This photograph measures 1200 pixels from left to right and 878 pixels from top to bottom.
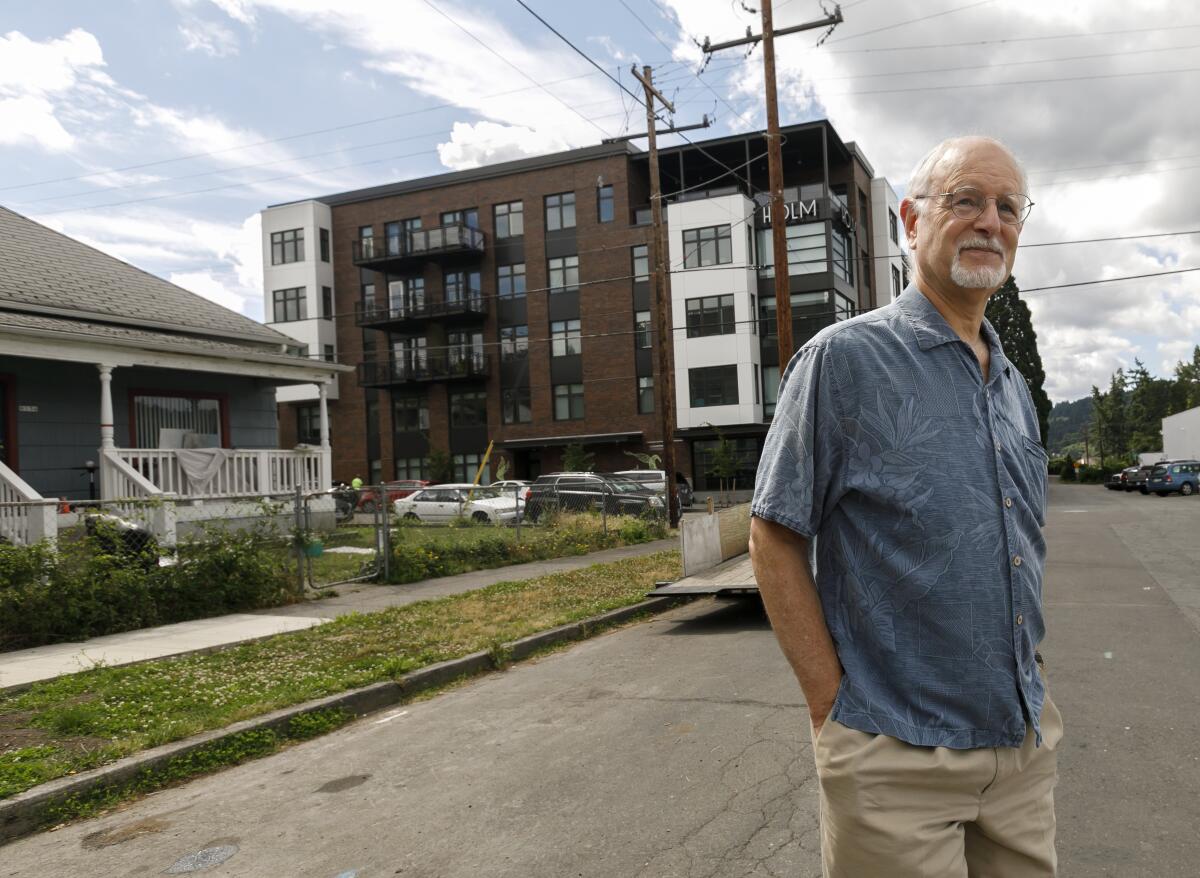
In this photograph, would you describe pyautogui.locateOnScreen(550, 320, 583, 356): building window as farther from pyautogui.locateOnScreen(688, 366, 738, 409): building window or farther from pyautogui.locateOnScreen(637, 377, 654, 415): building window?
pyautogui.locateOnScreen(688, 366, 738, 409): building window

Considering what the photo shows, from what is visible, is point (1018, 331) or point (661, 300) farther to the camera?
point (1018, 331)

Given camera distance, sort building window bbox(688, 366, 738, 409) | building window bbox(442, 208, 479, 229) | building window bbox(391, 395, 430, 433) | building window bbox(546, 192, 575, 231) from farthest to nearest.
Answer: building window bbox(391, 395, 430, 433) < building window bbox(442, 208, 479, 229) < building window bbox(546, 192, 575, 231) < building window bbox(688, 366, 738, 409)

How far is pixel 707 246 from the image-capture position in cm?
4459

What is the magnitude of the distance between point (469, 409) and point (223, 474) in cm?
3226

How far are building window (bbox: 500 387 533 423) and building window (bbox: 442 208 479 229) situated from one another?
890 centimetres

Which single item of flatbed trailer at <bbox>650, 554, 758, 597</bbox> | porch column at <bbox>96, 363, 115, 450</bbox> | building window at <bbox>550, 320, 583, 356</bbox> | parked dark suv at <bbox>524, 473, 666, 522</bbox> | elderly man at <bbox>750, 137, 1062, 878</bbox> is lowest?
flatbed trailer at <bbox>650, 554, 758, 597</bbox>

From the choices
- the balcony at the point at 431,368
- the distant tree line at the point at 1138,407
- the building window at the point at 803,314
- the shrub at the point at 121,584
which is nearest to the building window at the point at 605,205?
the building window at the point at 803,314

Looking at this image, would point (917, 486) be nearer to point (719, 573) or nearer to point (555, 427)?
point (719, 573)

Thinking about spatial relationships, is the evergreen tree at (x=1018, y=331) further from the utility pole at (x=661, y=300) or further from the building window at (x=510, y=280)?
the utility pole at (x=661, y=300)

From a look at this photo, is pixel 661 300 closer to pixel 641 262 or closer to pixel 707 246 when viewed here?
pixel 707 246

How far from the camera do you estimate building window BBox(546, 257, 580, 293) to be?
48.4 meters

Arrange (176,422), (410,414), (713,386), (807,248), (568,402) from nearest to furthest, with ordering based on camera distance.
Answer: (176,422) < (807,248) < (713,386) < (568,402) < (410,414)

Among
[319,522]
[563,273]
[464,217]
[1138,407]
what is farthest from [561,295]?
[1138,407]

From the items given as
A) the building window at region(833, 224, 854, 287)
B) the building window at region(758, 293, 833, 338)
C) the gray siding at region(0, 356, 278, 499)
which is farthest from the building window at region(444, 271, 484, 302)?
the gray siding at region(0, 356, 278, 499)
